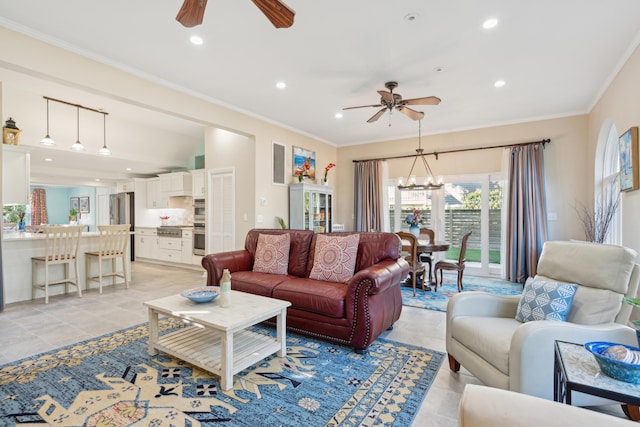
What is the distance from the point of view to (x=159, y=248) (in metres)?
7.28

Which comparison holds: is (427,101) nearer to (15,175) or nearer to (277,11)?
(277,11)

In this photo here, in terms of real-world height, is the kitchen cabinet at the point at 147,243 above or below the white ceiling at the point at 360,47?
below

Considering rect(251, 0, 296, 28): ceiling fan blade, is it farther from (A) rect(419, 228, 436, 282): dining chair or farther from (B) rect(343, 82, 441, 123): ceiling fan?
(A) rect(419, 228, 436, 282): dining chair

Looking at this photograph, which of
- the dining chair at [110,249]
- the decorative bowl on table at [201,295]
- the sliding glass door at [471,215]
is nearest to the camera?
the decorative bowl on table at [201,295]

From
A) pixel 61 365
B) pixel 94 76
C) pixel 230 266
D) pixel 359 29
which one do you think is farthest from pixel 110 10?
pixel 61 365

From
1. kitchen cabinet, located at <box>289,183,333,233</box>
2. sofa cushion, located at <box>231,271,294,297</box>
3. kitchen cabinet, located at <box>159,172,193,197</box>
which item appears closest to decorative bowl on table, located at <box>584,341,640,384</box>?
sofa cushion, located at <box>231,271,294,297</box>

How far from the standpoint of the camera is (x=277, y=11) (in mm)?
1893

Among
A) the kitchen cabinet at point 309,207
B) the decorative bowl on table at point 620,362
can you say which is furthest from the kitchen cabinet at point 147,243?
the decorative bowl on table at point 620,362

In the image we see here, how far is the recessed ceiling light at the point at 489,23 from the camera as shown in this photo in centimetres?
262

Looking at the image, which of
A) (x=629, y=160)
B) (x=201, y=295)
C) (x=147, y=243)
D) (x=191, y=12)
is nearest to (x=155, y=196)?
(x=147, y=243)

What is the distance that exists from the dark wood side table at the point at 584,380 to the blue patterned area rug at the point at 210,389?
0.89m

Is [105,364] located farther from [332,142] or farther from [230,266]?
[332,142]

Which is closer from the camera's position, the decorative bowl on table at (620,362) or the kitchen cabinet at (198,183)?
the decorative bowl on table at (620,362)

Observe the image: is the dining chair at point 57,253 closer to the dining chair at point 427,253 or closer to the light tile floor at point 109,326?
the light tile floor at point 109,326
